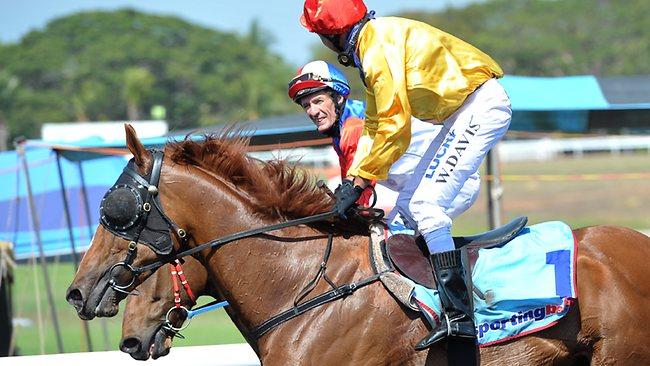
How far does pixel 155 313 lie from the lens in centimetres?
409

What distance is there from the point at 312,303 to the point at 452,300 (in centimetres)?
57

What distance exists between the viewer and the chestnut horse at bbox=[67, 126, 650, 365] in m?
3.98

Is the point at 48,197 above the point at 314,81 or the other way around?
the other way around

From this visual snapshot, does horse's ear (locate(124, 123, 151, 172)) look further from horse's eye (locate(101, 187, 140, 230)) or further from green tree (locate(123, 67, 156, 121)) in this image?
green tree (locate(123, 67, 156, 121))

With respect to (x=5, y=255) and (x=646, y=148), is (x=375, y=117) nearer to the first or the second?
(x=5, y=255)

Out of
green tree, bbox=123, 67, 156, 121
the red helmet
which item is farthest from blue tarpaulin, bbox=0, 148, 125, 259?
green tree, bbox=123, 67, 156, 121

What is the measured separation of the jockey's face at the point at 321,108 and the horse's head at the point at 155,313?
1.11 metres

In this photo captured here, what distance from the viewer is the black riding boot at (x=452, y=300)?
12.9 feet

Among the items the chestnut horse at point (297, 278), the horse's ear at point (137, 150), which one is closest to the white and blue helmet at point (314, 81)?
the chestnut horse at point (297, 278)

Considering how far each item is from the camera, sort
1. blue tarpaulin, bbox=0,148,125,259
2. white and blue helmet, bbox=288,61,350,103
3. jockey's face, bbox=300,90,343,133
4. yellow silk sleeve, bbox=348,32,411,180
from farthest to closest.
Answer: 1. blue tarpaulin, bbox=0,148,125,259
2. jockey's face, bbox=300,90,343,133
3. white and blue helmet, bbox=288,61,350,103
4. yellow silk sleeve, bbox=348,32,411,180

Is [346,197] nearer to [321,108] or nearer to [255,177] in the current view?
[255,177]

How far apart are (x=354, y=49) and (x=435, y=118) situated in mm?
457

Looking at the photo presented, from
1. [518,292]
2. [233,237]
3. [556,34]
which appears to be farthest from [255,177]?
[556,34]

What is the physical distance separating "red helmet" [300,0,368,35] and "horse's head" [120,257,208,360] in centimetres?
113
